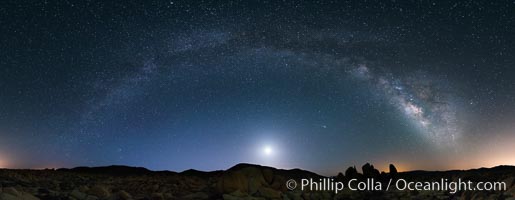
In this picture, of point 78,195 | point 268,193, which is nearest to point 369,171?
point 268,193

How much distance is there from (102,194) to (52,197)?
143cm

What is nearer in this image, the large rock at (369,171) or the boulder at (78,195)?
the boulder at (78,195)

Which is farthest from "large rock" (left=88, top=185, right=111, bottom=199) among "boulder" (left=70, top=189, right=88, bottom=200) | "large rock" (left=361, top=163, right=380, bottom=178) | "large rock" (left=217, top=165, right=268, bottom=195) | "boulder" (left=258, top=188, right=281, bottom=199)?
"large rock" (left=361, top=163, right=380, bottom=178)

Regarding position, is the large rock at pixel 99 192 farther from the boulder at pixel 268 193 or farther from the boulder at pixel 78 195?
the boulder at pixel 268 193

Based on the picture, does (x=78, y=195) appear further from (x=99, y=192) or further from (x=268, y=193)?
(x=268, y=193)

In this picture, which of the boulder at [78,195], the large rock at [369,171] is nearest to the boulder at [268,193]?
the boulder at [78,195]

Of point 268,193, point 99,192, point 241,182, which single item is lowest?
point 268,193

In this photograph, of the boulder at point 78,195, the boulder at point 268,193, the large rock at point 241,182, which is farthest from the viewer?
the large rock at point 241,182

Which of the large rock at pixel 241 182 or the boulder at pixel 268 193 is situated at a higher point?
the large rock at pixel 241 182

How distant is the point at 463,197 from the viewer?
12836 millimetres

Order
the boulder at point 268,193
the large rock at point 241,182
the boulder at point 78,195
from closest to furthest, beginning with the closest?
the boulder at point 78,195 → the boulder at point 268,193 → the large rock at point 241,182

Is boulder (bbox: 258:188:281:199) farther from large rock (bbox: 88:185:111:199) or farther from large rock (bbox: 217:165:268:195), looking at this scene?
large rock (bbox: 88:185:111:199)

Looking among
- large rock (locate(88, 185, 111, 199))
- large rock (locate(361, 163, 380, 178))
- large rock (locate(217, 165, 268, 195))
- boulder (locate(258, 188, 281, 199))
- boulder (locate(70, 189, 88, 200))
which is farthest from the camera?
large rock (locate(361, 163, 380, 178))

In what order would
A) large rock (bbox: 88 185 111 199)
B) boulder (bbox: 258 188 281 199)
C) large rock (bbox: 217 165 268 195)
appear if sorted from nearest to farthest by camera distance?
large rock (bbox: 88 185 111 199) → boulder (bbox: 258 188 281 199) → large rock (bbox: 217 165 268 195)
